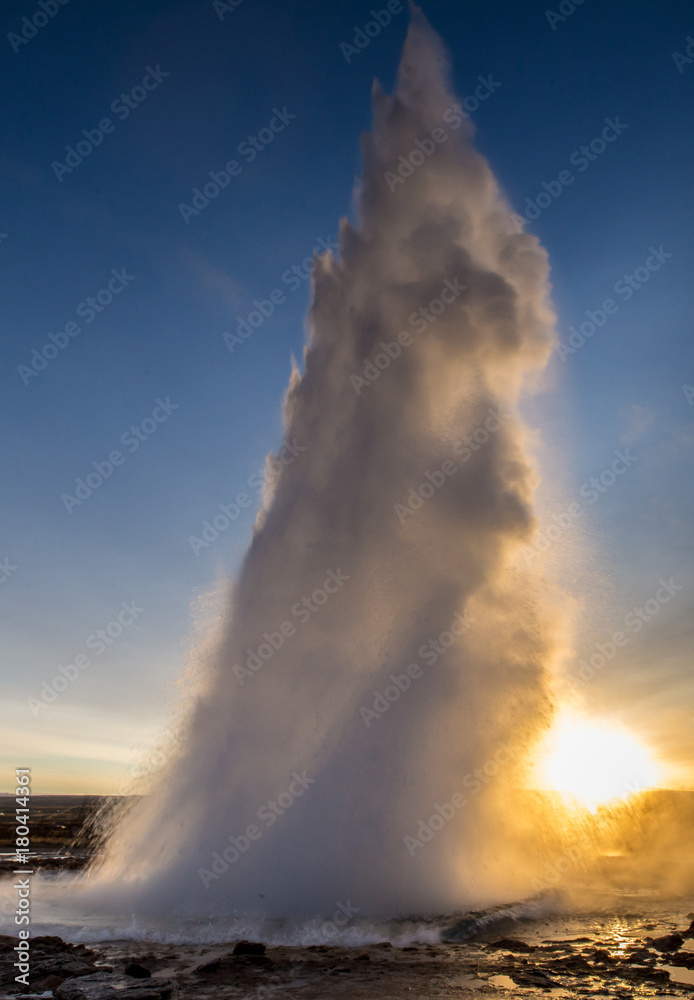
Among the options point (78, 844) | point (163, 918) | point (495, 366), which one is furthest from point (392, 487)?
point (78, 844)

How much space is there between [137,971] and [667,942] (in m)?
11.0

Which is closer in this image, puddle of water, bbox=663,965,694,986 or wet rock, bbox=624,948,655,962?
puddle of water, bbox=663,965,694,986

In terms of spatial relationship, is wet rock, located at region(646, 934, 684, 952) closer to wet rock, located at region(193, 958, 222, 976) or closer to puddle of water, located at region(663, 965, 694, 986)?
puddle of water, located at region(663, 965, 694, 986)

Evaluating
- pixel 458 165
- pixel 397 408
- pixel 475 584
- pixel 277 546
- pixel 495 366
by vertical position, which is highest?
pixel 458 165

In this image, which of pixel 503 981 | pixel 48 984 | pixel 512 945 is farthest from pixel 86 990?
pixel 512 945

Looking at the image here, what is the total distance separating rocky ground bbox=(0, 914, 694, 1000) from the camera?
984cm

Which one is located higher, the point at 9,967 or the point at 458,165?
the point at 458,165

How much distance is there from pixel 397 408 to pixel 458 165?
11.3 metres

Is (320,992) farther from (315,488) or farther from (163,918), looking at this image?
(315,488)

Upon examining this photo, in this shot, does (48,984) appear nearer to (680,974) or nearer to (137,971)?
(137,971)

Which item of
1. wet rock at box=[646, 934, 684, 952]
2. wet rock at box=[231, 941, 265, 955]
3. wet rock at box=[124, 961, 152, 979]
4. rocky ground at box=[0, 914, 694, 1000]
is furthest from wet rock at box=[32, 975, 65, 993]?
wet rock at box=[646, 934, 684, 952]

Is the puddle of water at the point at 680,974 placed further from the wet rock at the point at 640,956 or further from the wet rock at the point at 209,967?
the wet rock at the point at 209,967

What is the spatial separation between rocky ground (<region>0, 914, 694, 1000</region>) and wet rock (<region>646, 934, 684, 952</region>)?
36mm

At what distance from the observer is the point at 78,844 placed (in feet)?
141
